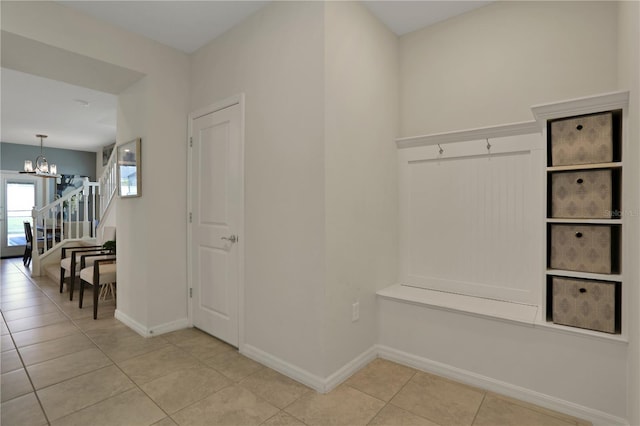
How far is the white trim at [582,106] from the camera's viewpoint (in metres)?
1.72

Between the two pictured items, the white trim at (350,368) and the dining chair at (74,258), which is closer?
the white trim at (350,368)

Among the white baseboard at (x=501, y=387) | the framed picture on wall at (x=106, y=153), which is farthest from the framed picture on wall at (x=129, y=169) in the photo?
the framed picture on wall at (x=106, y=153)

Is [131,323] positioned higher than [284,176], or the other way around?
[284,176]

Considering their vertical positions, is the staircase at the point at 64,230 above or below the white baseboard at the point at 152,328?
above

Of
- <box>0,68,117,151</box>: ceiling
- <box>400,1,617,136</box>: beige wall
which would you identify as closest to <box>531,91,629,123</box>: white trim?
<box>400,1,617,136</box>: beige wall

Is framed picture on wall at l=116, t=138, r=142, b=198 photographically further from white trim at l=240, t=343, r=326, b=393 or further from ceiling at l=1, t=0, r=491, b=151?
white trim at l=240, t=343, r=326, b=393

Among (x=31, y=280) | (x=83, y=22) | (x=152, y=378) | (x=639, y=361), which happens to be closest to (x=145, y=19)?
(x=83, y=22)

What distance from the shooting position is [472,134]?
250cm

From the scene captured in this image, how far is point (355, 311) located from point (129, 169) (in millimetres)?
2543

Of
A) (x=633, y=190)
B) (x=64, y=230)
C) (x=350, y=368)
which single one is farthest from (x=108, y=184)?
(x=633, y=190)

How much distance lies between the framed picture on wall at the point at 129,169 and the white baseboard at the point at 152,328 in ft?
4.00

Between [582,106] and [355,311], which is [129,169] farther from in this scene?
[582,106]

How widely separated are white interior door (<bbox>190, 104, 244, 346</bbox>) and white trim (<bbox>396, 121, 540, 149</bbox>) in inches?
56.3

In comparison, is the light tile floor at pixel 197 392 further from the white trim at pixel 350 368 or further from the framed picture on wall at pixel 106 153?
the framed picture on wall at pixel 106 153
